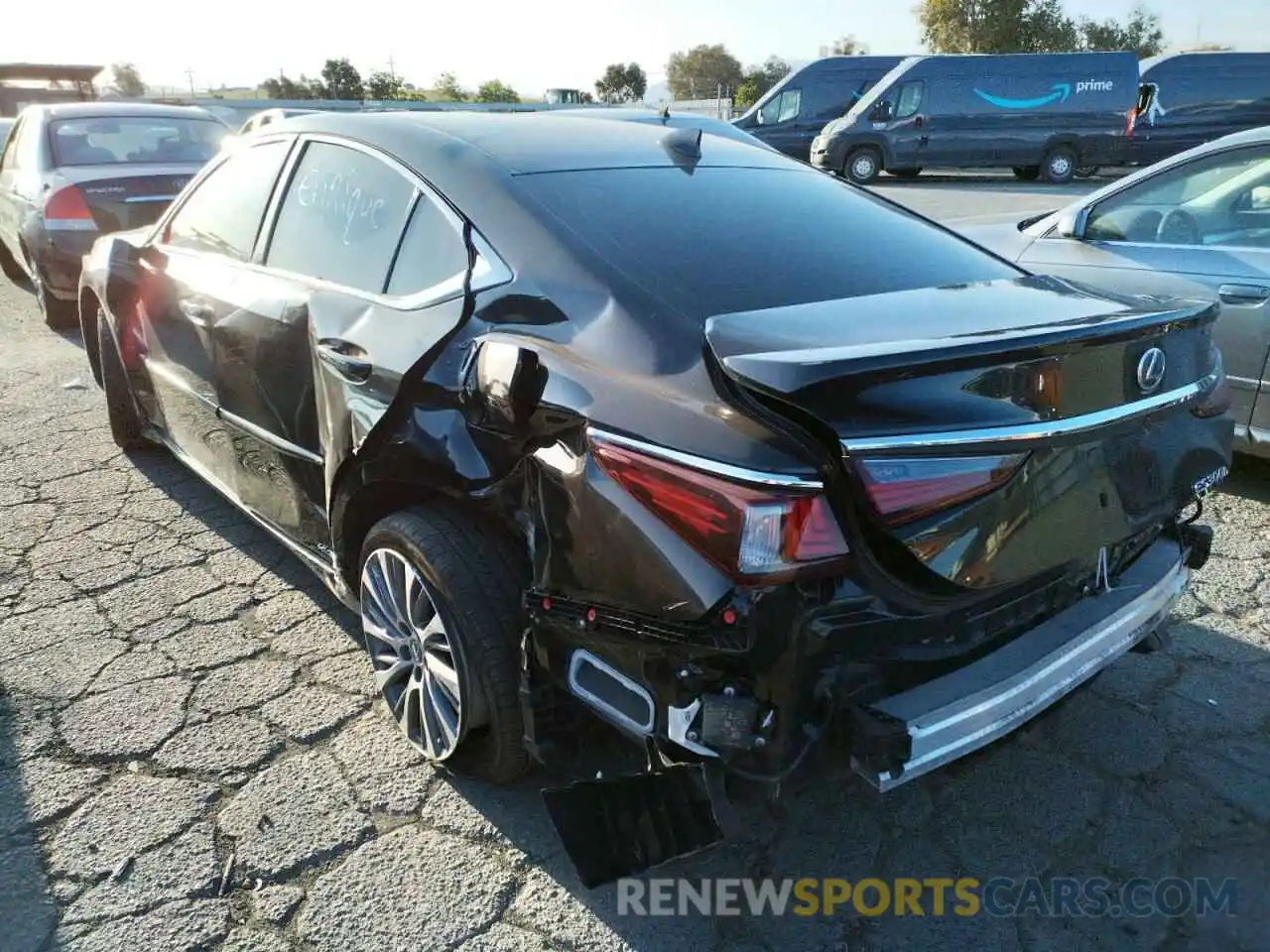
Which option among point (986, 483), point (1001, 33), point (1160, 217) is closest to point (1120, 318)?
point (986, 483)

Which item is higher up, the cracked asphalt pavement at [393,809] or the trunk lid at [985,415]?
the trunk lid at [985,415]

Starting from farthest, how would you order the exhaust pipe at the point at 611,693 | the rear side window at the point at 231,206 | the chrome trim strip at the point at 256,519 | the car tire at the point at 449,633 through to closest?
the rear side window at the point at 231,206 < the chrome trim strip at the point at 256,519 < the car tire at the point at 449,633 < the exhaust pipe at the point at 611,693

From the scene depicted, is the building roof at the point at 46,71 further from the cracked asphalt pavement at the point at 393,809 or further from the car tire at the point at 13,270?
the cracked asphalt pavement at the point at 393,809

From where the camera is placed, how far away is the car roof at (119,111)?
7703mm

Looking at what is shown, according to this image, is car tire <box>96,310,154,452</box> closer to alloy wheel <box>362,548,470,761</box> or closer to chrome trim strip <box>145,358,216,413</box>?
chrome trim strip <box>145,358,216,413</box>

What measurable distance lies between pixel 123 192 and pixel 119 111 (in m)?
1.40

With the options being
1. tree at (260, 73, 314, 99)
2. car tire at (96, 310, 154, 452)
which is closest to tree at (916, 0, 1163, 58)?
tree at (260, 73, 314, 99)

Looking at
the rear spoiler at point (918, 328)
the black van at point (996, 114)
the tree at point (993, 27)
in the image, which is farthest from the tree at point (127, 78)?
the rear spoiler at point (918, 328)

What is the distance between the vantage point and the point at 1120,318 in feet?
6.70

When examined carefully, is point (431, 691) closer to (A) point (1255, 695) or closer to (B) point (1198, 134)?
(A) point (1255, 695)

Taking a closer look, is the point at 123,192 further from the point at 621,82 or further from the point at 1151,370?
the point at 621,82

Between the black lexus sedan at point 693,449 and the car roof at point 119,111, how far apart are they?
5.99 m

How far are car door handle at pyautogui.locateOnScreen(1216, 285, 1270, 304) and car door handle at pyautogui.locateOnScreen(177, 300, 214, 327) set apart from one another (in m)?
4.01

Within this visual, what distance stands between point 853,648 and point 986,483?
39cm
